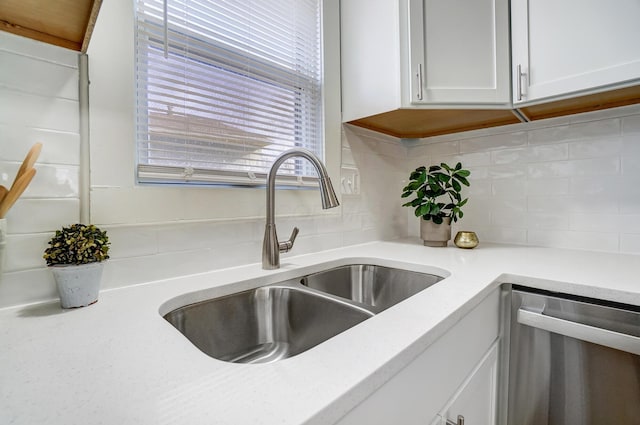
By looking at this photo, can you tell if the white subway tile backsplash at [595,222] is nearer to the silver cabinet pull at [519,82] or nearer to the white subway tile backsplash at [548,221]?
the white subway tile backsplash at [548,221]

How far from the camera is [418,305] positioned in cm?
63

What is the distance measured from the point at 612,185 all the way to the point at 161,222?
5.59ft

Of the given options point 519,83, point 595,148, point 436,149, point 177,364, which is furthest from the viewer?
point 436,149

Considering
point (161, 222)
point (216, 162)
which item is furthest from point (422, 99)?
point (161, 222)

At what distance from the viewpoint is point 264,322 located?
86cm

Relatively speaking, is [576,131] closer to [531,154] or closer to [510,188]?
[531,154]

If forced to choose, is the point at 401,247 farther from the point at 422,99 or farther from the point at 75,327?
the point at 75,327

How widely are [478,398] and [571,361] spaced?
268 millimetres

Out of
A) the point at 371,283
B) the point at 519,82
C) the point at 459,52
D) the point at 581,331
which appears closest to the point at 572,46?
the point at 519,82

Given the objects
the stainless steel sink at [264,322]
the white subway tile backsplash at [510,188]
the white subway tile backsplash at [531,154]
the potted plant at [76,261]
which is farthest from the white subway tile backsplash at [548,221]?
the potted plant at [76,261]

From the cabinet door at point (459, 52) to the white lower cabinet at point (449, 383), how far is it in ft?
2.53

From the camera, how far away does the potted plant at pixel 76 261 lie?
2.00 feet

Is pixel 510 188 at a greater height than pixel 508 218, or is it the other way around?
pixel 510 188

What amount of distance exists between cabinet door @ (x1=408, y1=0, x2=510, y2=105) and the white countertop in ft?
2.45
